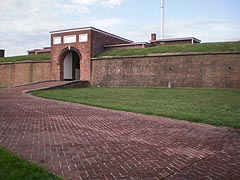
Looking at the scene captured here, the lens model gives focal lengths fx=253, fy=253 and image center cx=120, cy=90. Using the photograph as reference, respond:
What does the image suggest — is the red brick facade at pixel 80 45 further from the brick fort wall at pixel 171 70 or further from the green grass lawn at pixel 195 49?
the green grass lawn at pixel 195 49

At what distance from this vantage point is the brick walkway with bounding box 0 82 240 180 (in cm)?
364

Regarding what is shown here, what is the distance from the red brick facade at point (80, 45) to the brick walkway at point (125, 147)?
20145 millimetres

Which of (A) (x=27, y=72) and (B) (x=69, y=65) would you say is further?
(B) (x=69, y=65)

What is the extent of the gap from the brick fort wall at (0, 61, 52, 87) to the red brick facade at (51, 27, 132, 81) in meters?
1.40

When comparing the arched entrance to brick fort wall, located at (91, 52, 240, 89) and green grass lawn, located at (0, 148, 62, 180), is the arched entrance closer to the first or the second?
brick fort wall, located at (91, 52, 240, 89)

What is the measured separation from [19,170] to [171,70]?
20063 millimetres

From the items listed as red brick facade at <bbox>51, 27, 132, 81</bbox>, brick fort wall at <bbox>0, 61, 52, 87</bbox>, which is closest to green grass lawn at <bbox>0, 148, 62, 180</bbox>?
red brick facade at <bbox>51, 27, 132, 81</bbox>

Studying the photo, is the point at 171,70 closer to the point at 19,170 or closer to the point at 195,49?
the point at 195,49

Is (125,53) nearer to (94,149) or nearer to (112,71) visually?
(112,71)

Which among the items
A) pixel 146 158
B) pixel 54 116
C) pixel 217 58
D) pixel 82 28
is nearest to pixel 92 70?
pixel 82 28

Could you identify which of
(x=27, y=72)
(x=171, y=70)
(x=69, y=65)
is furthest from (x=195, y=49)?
(x=27, y=72)

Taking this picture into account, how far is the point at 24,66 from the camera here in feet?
102

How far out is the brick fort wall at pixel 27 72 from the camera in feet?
99.8

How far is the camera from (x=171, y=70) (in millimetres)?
22359
